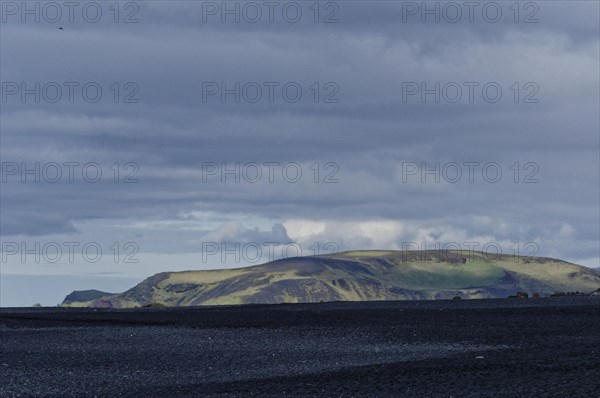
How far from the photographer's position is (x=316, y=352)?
79.5 feet

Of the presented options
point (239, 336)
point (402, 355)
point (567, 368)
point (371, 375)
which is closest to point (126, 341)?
point (239, 336)

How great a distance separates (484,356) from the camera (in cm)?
2133

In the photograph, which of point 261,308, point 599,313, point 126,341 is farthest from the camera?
point 261,308

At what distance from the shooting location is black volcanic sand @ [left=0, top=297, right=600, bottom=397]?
57.7 ft

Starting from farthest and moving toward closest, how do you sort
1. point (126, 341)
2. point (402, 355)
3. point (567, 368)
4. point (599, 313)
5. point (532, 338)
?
point (599, 313), point (126, 341), point (532, 338), point (402, 355), point (567, 368)

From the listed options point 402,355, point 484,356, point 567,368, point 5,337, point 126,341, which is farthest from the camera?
point 5,337

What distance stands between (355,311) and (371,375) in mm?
19324

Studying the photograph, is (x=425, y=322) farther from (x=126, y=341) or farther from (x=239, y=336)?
(x=126, y=341)

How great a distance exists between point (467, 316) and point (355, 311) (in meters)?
5.87

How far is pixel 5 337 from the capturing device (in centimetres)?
3055

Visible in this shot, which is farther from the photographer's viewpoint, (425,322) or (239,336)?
(425,322)

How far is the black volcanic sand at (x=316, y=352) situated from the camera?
17.6 metres

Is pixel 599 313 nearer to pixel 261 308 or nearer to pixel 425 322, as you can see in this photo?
pixel 425 322

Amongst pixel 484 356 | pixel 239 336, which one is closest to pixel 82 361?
pixel 239 336
